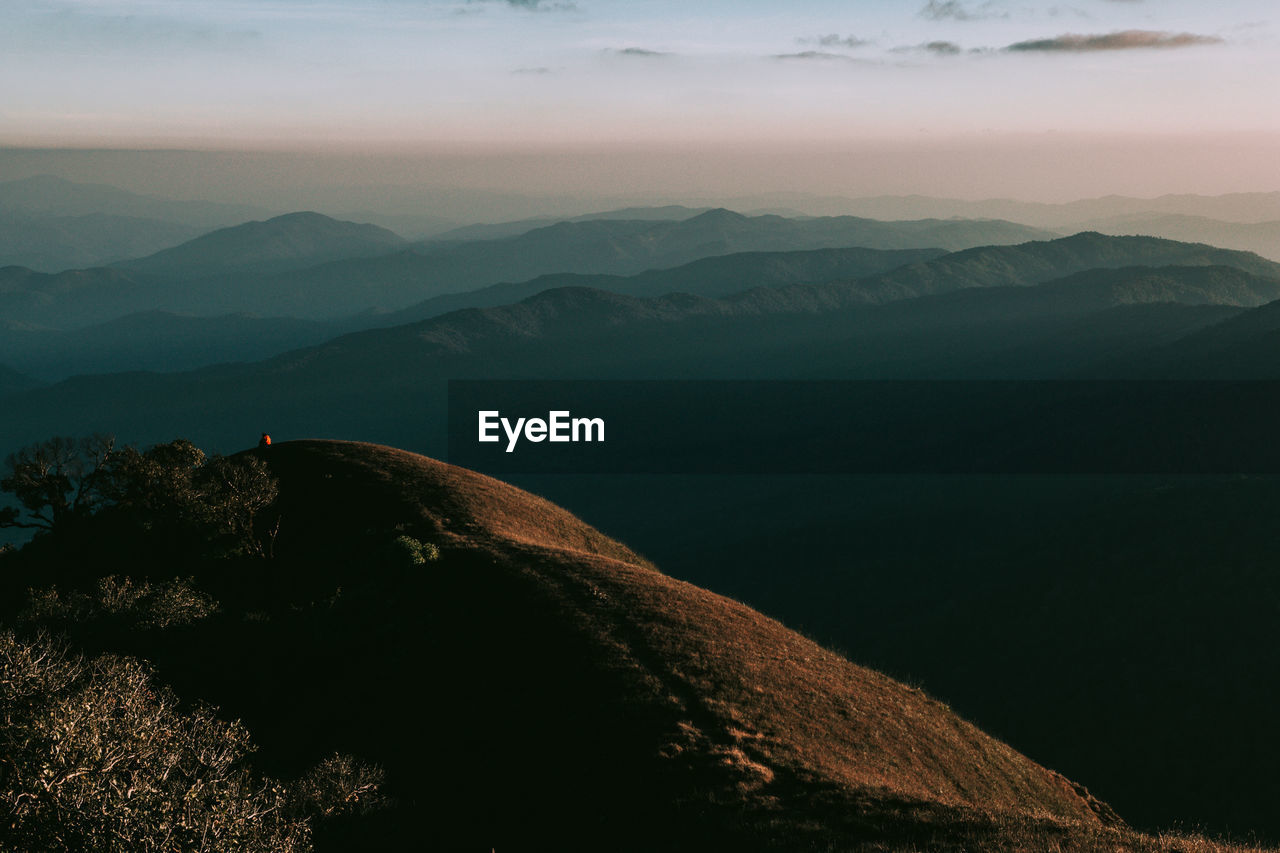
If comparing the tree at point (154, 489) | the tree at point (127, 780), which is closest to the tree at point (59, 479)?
the tree at point (154, 489)

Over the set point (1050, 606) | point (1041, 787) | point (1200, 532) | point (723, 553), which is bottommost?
point (723, 553)

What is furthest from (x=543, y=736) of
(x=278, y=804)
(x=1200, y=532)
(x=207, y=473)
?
(x=1200, y=532)

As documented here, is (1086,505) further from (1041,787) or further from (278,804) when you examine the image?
(278,804)

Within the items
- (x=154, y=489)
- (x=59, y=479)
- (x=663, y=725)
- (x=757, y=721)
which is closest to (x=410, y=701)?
(x=663, y=725)

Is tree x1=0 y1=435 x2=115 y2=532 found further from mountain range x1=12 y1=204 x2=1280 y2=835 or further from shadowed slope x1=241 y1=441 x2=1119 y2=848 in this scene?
shadowed slope x1=241 y1=441 x2=1119 y2=848

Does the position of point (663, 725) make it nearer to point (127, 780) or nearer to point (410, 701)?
point (410, 701)
